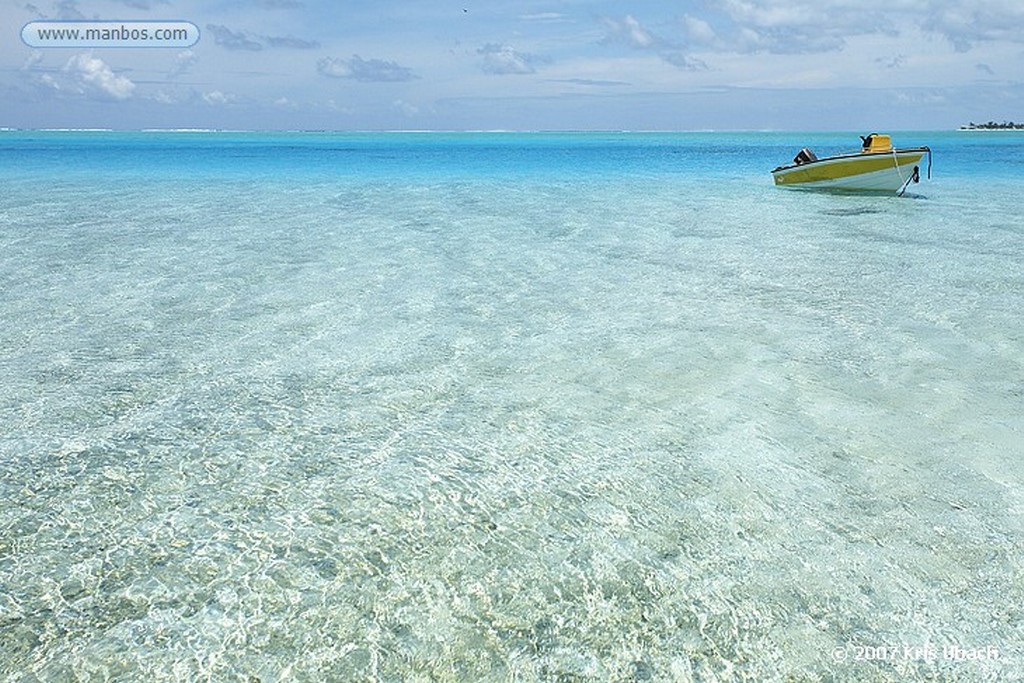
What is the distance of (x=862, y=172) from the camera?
21719 millimetres

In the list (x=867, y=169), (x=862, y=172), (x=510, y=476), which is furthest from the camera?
(x=862, y=172)

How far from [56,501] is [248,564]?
1.28 m

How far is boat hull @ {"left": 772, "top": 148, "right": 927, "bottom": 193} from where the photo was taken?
20906 millimetres

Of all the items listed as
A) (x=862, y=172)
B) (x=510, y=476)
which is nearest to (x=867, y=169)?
(x=862, y=172)

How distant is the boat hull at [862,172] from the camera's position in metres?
20.9

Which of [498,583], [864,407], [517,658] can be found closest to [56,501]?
[498,583]

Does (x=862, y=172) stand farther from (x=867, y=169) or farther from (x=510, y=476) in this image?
(x=510, y=476)

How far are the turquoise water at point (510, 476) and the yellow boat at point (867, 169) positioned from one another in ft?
41.0

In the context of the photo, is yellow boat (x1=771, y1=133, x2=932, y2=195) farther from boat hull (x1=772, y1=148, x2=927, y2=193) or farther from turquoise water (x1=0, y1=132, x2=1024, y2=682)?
turquoise water (x1=0, y1=132, x2=1024, y2=682)

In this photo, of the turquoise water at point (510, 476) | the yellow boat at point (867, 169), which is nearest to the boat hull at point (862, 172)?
the yellow boat at point (867, 169)

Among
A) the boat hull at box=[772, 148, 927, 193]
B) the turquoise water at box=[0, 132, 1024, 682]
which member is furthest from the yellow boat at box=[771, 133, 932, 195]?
the turquoise water at box=[0, 132, 1024, 682]

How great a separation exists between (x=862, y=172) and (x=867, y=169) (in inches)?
6.7

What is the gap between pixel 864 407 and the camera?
5.25m

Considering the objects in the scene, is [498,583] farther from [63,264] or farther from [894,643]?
[63,264]
